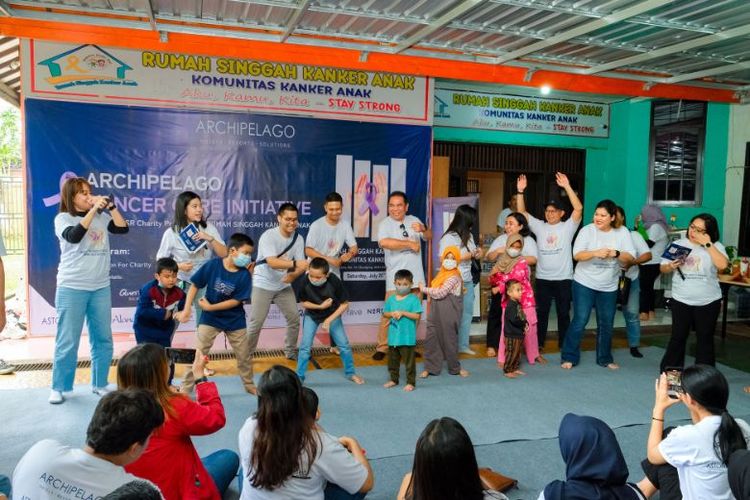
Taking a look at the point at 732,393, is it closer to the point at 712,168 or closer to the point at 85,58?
the point at 712,168

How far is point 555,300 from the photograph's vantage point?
5504 mm

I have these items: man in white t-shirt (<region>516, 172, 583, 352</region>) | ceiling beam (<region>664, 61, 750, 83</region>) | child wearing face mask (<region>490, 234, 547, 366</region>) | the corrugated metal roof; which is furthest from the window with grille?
child wearing face mask (<region>490, 234, 547, 366</region>)

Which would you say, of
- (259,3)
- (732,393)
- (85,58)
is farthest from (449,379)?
(85,58)

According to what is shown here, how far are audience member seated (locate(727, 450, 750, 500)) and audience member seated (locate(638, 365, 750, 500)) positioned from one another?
0.94ft

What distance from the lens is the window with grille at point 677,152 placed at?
796 centimetres

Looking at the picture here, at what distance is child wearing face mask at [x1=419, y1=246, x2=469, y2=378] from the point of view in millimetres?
4837

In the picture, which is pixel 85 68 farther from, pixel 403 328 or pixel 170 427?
pixel 170 427

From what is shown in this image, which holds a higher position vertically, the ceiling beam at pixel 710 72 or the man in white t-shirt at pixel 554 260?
the ceiling beam at pixel 710 72

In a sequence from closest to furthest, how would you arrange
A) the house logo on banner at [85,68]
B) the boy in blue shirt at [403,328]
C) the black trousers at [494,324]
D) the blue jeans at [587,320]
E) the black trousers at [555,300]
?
the boy in blue shirt at [403,328], the blue jeans at [587,320], the house logo on banner at [85,68], the black trousers at [555,300], the black trousers at [494,324]

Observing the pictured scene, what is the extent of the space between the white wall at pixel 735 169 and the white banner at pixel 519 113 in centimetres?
161

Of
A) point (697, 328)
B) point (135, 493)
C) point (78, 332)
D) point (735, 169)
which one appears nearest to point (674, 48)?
point (697, 328)

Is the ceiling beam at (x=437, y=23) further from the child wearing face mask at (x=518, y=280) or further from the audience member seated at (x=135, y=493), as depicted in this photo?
the audience member seated at (x=135, y=493)

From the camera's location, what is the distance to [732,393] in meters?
4.60

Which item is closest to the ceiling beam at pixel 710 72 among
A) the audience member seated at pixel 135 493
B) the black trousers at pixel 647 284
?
the black trousers at pixel 647 284
